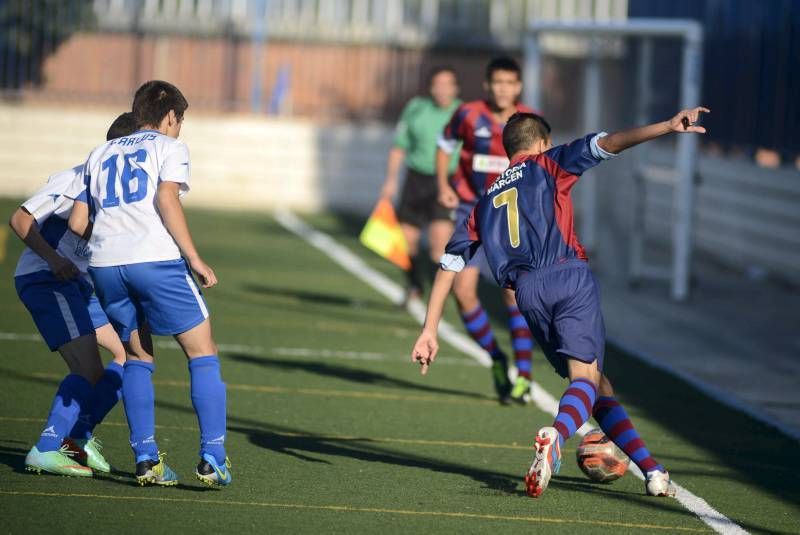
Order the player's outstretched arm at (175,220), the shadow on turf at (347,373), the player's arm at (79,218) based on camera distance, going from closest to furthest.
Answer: the player's outstretched arm at (175,220)
the player's arm at (79,218)
the shadow on turf at (347,373)

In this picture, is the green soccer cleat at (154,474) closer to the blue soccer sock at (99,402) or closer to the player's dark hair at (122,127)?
the blue soccer sock at (99,402)

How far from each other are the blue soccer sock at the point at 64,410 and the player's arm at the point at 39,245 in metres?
0.51

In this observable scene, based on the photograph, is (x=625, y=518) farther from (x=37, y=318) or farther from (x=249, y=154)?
(x=249, y=154)

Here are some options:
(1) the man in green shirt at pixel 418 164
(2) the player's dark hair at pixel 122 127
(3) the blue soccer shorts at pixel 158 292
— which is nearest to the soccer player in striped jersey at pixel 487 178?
(2) the player's dark hair at pixel 122 127

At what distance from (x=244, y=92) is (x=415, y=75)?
10.2 feet

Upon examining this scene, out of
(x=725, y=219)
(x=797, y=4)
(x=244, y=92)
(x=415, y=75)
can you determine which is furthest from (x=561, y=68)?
(x=797, y=4)

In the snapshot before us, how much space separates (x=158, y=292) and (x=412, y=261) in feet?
25.2

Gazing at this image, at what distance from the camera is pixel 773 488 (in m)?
7.76

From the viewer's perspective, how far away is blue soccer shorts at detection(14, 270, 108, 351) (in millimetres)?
7270

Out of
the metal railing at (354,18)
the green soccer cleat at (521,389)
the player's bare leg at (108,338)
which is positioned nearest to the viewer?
the player's bare leg at (108,338)

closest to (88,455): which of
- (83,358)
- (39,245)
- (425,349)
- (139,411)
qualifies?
(83,358)

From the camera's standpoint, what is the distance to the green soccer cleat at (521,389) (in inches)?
386

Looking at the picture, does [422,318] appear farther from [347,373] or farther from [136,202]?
[136,202]

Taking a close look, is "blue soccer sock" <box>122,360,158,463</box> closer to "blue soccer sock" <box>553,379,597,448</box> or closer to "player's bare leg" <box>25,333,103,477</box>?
"player's bare leg" <box>25,333,103,477</box>
